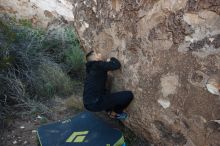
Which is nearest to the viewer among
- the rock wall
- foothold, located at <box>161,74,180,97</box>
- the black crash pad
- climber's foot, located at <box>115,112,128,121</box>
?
foothold, located at <box>161,74,180,97</box>

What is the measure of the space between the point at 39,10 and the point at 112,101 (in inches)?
137

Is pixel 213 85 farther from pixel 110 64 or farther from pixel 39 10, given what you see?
pixel 39 10

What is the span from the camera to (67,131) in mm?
3762

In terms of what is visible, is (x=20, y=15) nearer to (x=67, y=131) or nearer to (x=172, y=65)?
(x=67, y=131)

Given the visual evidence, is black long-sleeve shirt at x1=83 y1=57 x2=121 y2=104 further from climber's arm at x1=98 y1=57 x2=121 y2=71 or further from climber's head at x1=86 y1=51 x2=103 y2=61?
climber's head at x1=86 y1=51 x2=103 y2=61

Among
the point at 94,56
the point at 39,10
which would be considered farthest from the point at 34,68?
the point at 39,10

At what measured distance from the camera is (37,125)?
4.30 metres

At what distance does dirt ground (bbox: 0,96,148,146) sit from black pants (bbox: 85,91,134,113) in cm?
42

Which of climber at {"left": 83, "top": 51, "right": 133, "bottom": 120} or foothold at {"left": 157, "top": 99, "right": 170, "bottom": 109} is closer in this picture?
foothold at {"left": 157, "top": 99, "right": 170, "bottom": 109}

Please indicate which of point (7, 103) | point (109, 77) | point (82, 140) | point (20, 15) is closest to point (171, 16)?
point (109, 77)

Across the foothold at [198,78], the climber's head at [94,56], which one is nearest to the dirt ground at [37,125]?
the climber's head at [94,56]

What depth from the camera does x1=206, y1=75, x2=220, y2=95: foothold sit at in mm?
2852

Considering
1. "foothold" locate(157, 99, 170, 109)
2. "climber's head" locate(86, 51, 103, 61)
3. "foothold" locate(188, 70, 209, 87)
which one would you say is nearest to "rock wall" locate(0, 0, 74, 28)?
"climber's head" locate(86, 51, 103, 61)

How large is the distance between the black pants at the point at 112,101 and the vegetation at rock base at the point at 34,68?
1077 millimetres
